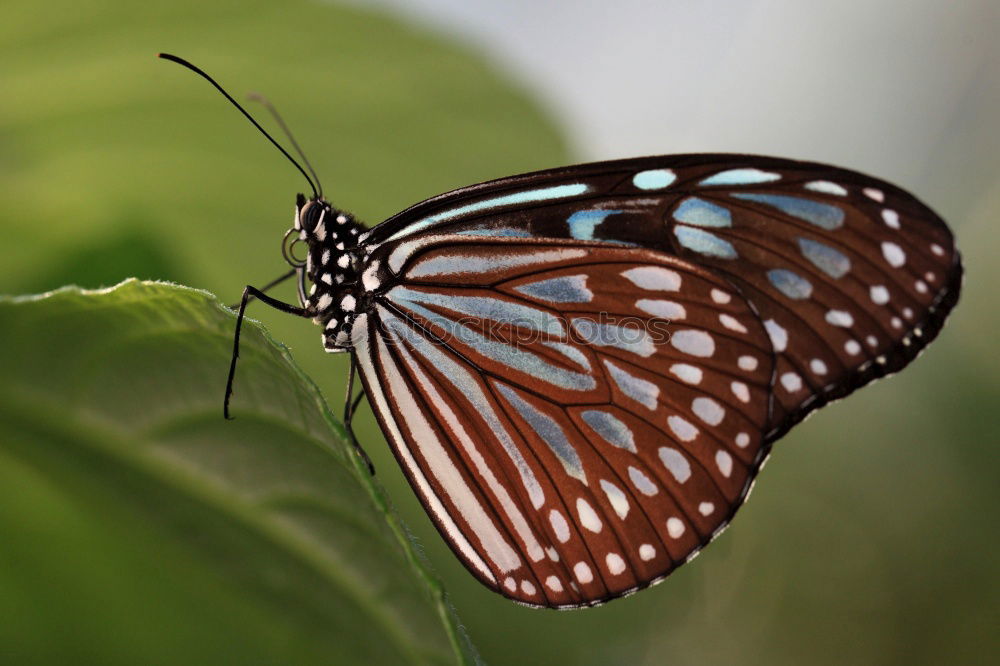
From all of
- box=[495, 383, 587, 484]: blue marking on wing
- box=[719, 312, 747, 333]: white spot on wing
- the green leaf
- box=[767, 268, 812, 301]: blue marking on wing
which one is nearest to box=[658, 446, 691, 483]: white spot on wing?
box=[495, 383, 587, 484]: blue marking on wing

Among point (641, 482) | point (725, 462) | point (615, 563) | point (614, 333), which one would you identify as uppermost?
point (614, 333)

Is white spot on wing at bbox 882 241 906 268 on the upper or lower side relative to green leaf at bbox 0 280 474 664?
upper

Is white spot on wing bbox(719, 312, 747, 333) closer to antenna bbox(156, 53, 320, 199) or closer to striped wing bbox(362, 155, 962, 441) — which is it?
striped wing bbox(362, 155, 962, 441)

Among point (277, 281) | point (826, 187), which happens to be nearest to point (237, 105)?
point (277, 281)

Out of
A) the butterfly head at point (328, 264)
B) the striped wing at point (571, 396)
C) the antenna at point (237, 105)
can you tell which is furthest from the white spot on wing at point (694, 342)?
the antenna at point (237, 105)

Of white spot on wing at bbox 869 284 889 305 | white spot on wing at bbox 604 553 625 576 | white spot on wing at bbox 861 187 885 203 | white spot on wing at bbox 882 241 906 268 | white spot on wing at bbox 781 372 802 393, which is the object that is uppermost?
white spot on wing at bbox 861 187 885 203

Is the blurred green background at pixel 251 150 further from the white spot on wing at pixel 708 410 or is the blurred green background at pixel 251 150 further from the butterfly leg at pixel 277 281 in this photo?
the white spot on wing at pixel 708 410

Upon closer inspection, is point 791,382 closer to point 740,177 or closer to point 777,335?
point 777,335

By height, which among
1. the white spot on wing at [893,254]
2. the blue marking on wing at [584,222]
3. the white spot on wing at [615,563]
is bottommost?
the white spot on wing at [615,563]
